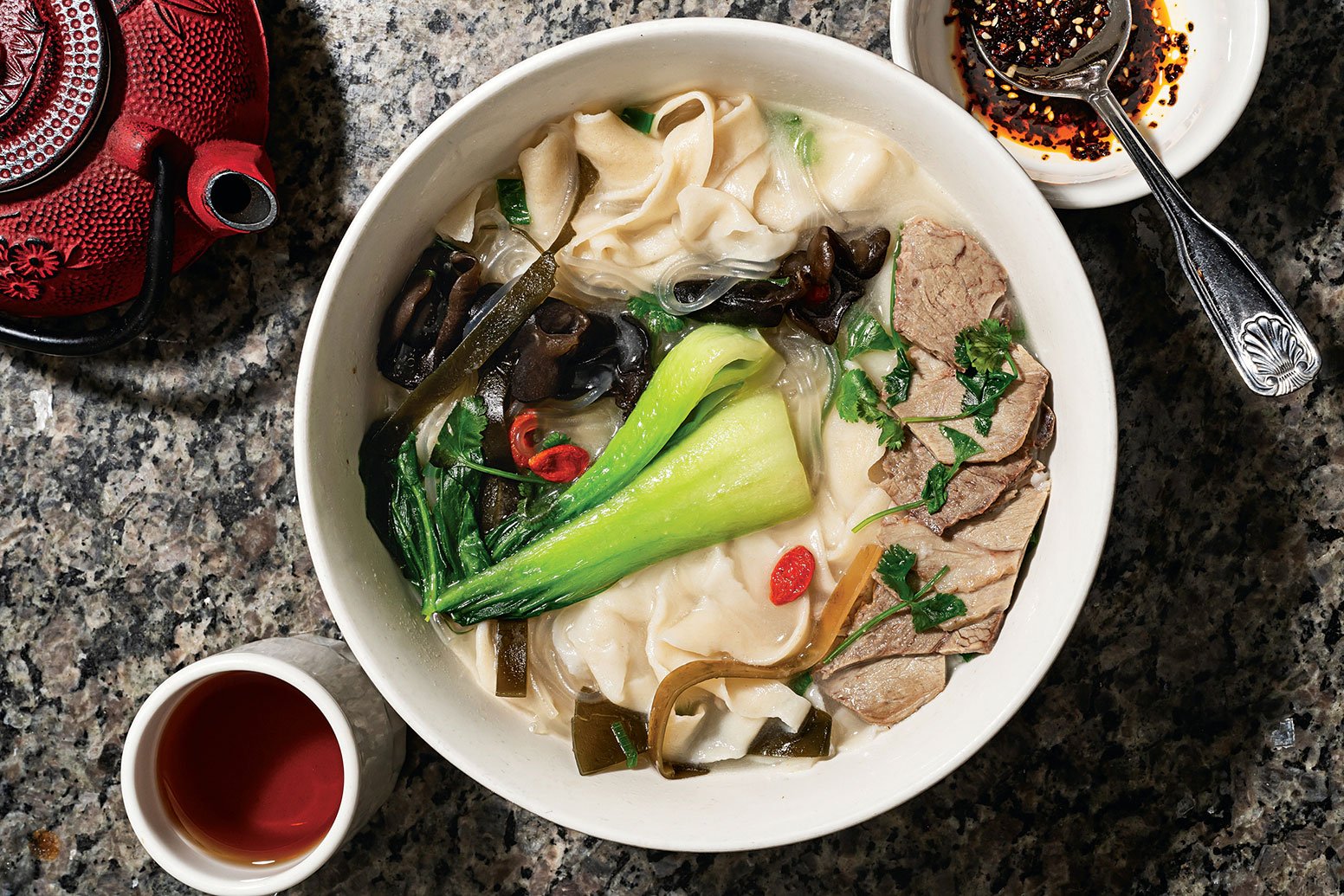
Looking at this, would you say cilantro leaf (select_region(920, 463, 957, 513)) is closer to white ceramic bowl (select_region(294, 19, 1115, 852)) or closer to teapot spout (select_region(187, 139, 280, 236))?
white ceramic bowl (select_region(294, 19, 1115, 852))

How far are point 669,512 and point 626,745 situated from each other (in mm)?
427

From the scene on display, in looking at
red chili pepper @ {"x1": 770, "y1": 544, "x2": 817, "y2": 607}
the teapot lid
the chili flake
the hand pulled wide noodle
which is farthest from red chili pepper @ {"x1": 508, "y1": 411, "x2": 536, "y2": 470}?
the chili flake

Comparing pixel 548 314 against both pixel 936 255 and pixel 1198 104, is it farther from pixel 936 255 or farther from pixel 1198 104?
pixel 1198 104

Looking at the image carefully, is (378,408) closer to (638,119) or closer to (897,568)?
(638,119)

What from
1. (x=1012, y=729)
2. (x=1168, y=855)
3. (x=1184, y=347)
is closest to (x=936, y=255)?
(x=1184, y=347)

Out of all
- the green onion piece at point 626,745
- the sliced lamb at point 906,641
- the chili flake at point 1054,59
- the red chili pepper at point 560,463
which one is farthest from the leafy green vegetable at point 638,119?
the green onion piece at point 626,745

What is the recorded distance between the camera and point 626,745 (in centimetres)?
167

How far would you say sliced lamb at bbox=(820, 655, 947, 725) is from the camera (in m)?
1.65

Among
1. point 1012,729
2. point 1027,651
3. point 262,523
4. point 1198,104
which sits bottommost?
point 1012,729

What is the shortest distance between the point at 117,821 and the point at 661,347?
1.52 metres

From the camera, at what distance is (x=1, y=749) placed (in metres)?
1.93

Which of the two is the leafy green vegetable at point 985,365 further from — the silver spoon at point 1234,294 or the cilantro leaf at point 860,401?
the silver spoon at point 1234,294

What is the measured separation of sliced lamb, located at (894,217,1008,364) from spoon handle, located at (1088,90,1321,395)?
1.16ft

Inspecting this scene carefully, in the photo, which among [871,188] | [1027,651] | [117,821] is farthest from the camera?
[117,821]
